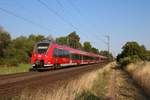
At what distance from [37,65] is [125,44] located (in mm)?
60837

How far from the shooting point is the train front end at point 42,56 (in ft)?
99.5

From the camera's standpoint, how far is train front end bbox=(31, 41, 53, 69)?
99.5 ft

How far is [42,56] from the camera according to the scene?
3044 centimetres

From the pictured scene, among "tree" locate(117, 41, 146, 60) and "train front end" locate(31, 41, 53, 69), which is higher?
"tree" locate(117, 41, 146, 60)

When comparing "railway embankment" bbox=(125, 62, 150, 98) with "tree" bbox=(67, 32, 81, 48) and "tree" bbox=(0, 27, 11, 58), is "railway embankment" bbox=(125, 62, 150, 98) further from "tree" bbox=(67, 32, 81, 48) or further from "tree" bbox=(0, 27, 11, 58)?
"tree" bbox=(67, 32, 81, 48)

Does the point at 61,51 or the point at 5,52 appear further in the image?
the point at 5,52

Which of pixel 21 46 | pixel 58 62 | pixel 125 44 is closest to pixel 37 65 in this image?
pixel 58 62

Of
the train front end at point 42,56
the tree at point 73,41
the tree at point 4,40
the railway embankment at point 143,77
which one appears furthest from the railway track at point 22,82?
the tree at point 73,41

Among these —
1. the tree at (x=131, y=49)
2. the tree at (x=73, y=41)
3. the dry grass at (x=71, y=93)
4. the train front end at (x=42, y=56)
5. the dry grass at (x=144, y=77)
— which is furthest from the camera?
the tree at (x=73, y=41)

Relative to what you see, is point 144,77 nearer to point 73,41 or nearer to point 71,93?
point 71,93

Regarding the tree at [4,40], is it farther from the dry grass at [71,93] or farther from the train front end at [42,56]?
the dry grass at [71,93]

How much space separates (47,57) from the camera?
3036 centimetres

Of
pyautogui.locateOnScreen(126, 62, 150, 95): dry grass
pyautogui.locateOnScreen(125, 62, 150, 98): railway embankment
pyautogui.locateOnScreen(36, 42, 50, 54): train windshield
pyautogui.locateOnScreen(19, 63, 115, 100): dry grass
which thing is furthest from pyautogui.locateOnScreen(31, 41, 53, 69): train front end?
pyautogui.locateOnScreen(19, 63, 115, 100): dry grass

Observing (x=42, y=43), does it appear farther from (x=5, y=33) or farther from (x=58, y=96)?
(x=5, y=33)
